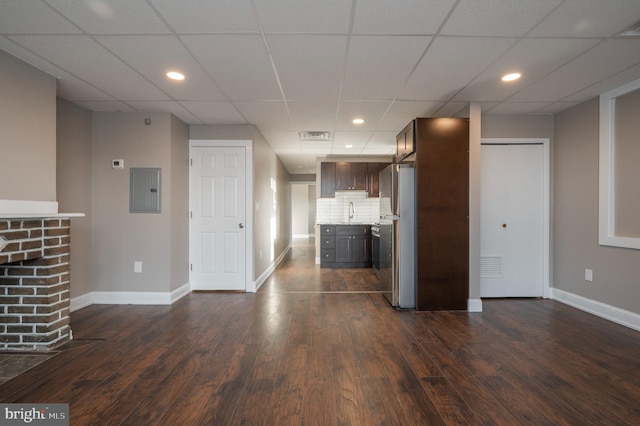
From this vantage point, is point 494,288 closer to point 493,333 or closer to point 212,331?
point 493,333

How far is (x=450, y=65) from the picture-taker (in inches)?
102

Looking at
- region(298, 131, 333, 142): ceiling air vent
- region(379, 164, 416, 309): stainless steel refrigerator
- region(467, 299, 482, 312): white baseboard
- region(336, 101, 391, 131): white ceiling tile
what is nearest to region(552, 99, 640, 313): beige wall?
region(467, 299, 482, 312): white baseboard

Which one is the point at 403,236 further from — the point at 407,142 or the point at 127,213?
the point at 127,213

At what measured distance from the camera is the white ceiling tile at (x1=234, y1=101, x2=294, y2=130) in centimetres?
352

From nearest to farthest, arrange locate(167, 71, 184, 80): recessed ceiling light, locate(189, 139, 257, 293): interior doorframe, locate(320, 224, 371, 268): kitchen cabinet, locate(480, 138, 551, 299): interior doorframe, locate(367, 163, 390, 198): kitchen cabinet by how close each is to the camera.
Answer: locate(167, 71, 184, 80): recessed ceiling light, locate(480, 138, 551, 299): interior doorframe, locate(189, 139, 257, 293): interior doorframe, locate(320, 224, 371, 268): kitchen cabinet, locate(367, 163, 390, 198): kitchen cabinet

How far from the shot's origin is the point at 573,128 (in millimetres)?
3672

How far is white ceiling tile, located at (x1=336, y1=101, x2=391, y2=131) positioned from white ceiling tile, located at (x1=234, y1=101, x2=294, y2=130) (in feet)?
2.42

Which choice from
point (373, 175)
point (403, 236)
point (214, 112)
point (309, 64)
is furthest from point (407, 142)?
point (373, 175)

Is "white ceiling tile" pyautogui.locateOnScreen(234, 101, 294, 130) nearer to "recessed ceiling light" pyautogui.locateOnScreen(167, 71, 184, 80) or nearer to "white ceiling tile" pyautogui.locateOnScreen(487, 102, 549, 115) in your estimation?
"recessed ceiling light" pyautogui.locateOnScreen(167, 71, 184, 80)

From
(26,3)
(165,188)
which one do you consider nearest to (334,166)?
(165,188)

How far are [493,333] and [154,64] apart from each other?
3951 mm

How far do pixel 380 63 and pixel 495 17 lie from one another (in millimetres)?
868

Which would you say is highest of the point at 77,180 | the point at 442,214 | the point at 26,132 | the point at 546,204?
the point at 26,132

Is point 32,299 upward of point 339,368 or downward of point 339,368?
upward
